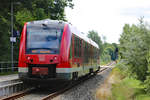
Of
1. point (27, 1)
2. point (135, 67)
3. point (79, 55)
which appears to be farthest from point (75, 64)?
→ point (27, 1)

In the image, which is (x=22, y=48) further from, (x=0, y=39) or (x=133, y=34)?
(x=0, y=39)

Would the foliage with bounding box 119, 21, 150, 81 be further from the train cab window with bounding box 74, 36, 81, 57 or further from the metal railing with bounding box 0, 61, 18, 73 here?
the metal railing with bounding box 0, 61, 18, 73

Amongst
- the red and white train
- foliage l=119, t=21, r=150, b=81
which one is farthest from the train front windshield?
foliage l=119, t=21, r=150, b=81

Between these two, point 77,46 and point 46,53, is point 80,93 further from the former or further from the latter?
point 77,46

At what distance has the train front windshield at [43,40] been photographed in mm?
13570

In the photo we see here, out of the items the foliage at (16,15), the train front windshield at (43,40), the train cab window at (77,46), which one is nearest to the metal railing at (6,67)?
the foliage at (16,15)

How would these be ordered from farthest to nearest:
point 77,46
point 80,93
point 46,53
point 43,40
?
1. point 77,46
2. point 80,93
3. point 43,40
4. point 46,53

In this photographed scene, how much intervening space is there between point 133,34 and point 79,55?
17.2 feet

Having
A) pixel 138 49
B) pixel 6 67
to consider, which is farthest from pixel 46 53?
pixel 6 67

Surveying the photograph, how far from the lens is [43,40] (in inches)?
543

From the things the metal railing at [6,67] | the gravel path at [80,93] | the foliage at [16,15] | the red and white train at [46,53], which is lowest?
the gravel path at [80,93]

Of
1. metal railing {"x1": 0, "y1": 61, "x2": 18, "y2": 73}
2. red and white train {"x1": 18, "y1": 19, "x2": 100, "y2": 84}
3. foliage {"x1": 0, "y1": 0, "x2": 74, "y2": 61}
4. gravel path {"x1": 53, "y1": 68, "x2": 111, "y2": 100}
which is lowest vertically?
gravel path {"x1": 53, "y1": 68, "x2": 111, "y2": 100}

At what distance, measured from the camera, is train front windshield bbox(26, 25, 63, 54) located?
13570 mm

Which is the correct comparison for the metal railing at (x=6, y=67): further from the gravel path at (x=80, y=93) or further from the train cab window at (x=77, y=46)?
the gravel path at (x=80, y=93)
